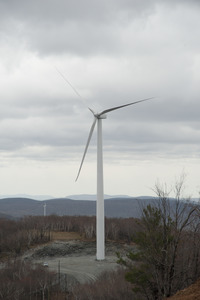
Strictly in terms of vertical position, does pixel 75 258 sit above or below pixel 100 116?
below

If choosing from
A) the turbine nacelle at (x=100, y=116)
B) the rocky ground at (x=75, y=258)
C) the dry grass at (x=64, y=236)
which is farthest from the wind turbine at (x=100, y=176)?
the dry grass at (x=64, y=236)

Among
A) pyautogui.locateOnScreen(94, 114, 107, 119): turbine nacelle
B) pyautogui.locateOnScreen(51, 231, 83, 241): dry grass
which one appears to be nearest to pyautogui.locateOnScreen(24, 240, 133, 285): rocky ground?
pyautogui.locateOnScreen(51, 231, 83, 241): dry grass

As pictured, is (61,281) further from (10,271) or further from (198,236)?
(198,236)

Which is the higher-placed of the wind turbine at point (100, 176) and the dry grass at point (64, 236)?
the wind turbine at point (100, 176)

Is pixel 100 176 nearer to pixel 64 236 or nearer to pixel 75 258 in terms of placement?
pixel 75 258

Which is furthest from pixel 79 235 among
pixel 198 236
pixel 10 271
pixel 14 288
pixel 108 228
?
pixel 198 236

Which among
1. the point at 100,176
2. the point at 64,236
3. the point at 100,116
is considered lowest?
the point at 64,236

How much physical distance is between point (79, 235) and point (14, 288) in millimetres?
31751

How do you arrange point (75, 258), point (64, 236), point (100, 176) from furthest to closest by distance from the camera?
1. point (64, 236)
2. point (75, 258)
3. point (100, 176)

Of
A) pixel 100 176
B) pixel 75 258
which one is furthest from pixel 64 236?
pixel 100 176

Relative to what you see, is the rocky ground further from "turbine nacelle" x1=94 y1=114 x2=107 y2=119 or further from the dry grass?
"turbine nacelle" x1=94 y1=114 x2=107 y2=119

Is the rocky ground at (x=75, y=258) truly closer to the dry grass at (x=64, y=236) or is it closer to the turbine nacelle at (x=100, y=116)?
the dry grass at (x=64, y=236)

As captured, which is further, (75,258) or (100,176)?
(75,258)

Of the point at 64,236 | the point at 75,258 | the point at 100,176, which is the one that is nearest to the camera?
the point at 100,176
